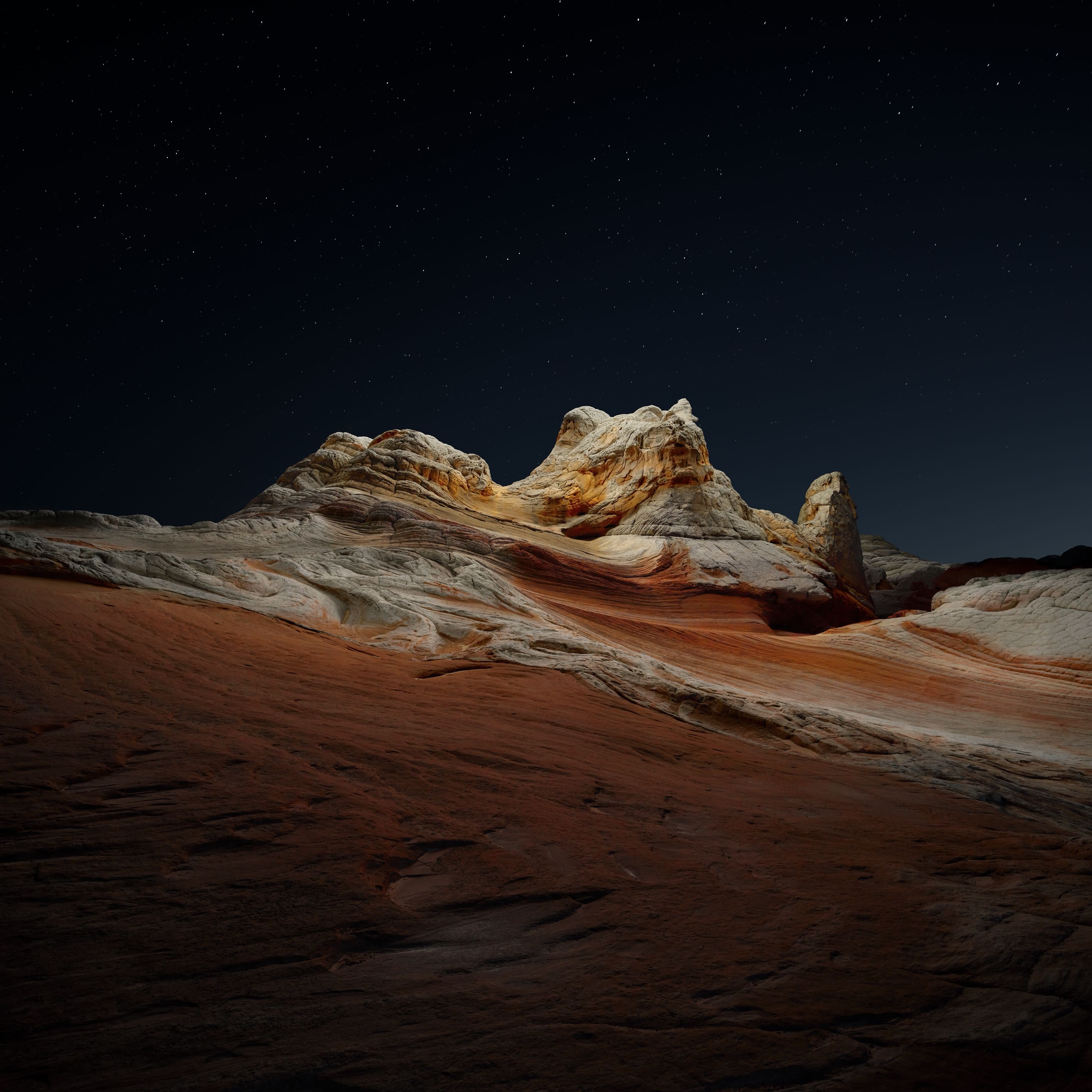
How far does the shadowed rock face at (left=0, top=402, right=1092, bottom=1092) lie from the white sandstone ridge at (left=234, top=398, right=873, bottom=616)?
15.1 m

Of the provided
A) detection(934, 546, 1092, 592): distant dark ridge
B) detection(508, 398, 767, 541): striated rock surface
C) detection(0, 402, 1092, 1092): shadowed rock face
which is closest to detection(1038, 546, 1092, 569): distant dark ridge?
detection(934, 546, 1092, 592): distant dark ridge

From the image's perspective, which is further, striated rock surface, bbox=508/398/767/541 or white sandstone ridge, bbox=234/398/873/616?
striated rock surface, bbox=508/398/767/541

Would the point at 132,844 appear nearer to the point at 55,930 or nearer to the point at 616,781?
the point at 55,930

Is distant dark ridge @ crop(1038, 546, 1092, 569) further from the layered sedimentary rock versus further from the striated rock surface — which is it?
the striated rock surface

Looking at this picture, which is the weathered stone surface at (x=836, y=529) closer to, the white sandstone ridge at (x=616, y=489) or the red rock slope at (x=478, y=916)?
the white sandstone ridge at (x=616, y=489)

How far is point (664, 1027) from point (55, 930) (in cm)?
243

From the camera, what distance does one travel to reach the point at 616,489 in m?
31.3

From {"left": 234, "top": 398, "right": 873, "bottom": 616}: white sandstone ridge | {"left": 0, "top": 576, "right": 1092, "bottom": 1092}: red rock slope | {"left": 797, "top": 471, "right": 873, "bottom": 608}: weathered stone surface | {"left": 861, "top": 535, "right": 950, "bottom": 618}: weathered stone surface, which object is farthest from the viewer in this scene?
{"left": 861, "top": 535, "right": 950, "bottom": 618}: weathered stone surface

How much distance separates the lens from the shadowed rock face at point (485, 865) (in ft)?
7.06

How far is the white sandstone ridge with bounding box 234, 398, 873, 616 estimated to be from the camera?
26406 millimetres

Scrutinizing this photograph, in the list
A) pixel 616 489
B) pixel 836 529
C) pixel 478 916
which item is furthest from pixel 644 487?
pixel 478 916

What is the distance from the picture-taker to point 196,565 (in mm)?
12102

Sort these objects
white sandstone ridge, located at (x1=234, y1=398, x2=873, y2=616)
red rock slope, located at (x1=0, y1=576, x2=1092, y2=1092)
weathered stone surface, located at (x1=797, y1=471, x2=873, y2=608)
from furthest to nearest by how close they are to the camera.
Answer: weathered stone surface, located at (x1=797, y1=471, x2=873, y2=608) < white sandstone ridge, located at (x1=234, y1=398, x2=873, y2=616) < red rock slope, located at (x1=0, y1=576, x2=1092, y2=1092)

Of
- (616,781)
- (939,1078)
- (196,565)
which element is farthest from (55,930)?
(196,565)
